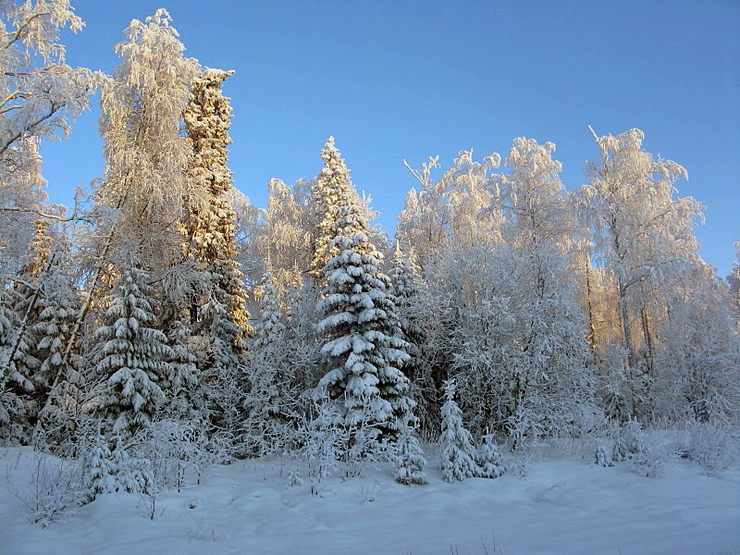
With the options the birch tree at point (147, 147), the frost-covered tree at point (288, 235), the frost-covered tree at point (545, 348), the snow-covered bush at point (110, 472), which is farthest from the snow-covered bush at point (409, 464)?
the frost-covered tree at point (288, 235)

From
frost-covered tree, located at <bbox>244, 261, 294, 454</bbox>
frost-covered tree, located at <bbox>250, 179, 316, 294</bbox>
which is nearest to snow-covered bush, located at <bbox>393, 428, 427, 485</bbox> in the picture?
frost-covered tree, located at <bbox>244, 261, 294, 454</bbox>

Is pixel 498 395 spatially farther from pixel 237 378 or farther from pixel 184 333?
pixel 184 333

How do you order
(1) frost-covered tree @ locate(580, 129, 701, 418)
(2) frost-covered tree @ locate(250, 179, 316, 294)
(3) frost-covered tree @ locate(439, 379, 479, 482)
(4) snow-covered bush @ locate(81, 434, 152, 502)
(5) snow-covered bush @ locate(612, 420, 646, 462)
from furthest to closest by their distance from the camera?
1. (2) frost-covered tree @ locate(250, 179, 316, 294)
2. (1) frost-covered tree @ locate(580, 129, 701, 418)
3. (5) snow-covered bush @ locate(612, 420, 646, 462)
4. (3) frost-covered tree @ locate(439, 379, 479, 482)
5. (4) snow-covered bush @ locate(81, 434, 152, 502)

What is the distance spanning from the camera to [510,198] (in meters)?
21.5

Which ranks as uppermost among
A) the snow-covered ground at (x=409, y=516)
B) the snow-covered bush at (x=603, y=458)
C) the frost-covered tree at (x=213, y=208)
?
the frost-covered tree at (x=213, y=208)

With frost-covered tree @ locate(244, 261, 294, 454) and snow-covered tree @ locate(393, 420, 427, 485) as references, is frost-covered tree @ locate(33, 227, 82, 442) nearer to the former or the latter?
frost-covered tree @ locate(244, 261, 294, 454)

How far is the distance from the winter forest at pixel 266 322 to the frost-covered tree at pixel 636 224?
11cm

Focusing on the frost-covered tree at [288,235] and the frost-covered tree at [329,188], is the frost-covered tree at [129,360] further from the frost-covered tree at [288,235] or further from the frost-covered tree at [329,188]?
the frost-covered tree at [288,235]

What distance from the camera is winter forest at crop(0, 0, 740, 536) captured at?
437 inches

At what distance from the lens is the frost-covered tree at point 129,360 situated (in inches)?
520

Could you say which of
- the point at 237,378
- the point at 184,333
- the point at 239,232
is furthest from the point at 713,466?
the point at 239,232

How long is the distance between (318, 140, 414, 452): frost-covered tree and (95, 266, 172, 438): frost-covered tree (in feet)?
16.1

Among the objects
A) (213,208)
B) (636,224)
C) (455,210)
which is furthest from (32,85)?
(636,224)

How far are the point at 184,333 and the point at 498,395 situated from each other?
10508 mm
